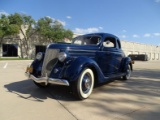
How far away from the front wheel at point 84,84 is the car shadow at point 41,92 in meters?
0.28

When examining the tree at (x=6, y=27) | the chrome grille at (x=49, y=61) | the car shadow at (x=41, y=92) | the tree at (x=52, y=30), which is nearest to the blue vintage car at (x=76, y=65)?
the chrome grille at (x=49, y=61)

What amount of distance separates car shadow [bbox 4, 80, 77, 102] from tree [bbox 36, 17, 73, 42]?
2889cm

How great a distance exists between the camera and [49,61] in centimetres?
530

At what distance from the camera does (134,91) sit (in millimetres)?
6070

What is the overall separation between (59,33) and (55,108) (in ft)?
105

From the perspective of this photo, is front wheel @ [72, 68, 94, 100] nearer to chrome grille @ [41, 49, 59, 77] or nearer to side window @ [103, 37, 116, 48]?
Answer: chrome grille @ [41, 49, 59, 77]

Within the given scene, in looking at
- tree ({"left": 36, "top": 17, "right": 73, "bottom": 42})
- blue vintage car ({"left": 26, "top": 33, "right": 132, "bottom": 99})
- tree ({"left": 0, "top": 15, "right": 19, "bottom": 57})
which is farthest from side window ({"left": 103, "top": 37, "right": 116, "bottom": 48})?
tree ({"left": 36, "top": 17, "right": 73, "bottom": 42})

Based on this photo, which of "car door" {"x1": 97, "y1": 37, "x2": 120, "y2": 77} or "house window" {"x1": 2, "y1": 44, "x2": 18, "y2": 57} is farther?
"house window" {"x1": 2, "y1": 44, "x2": 18, "y2": 57}

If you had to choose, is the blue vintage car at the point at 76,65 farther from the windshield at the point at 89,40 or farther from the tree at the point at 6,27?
the tree at the point at 6,27

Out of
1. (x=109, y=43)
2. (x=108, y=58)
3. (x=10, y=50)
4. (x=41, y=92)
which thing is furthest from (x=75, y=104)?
(x=10, y=50)

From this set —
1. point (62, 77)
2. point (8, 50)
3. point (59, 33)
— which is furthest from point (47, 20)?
point (62, 77)

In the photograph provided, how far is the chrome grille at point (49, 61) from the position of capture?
5.23 metres

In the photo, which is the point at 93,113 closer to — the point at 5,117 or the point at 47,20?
the point at 5,117

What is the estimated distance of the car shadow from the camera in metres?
5.20
